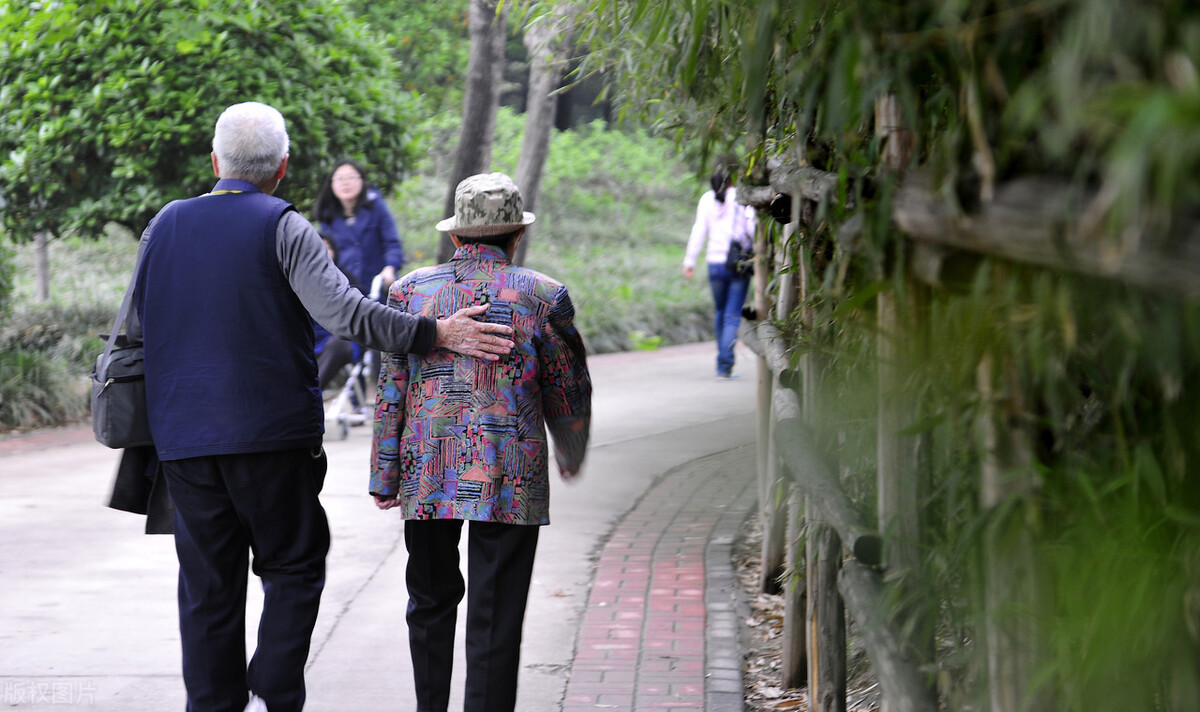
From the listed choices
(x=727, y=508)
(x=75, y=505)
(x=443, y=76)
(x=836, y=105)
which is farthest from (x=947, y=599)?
(x=443, y=76)

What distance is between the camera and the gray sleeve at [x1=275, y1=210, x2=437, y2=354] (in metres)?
3.82

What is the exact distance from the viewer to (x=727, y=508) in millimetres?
7531

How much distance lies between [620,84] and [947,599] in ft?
11.3

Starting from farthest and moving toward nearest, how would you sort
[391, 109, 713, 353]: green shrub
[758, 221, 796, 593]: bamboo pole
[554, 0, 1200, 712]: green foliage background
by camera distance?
[391, 109, 713, 353]: green shrub, [758, 221, 796, 593]: bamboo pole, [554, 0, 1200, 712]: green foliage background

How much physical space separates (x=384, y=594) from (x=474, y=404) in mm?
2302

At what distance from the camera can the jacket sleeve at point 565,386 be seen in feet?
13.2

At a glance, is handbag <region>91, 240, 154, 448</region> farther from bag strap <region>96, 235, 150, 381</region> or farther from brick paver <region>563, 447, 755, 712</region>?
brick paver <region>563, 447, 755, 712</region>

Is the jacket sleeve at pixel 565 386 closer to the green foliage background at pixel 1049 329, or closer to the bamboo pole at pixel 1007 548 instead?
the green foliage background at pixel 1049 329

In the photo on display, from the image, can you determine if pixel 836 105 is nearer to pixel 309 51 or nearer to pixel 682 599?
pixel 682 599

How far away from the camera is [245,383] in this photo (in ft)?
12.7

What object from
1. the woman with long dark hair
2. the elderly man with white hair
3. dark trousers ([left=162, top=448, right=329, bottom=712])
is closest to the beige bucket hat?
the elderly man with white hair

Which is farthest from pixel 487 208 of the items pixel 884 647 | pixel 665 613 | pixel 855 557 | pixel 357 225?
pixel 357 225

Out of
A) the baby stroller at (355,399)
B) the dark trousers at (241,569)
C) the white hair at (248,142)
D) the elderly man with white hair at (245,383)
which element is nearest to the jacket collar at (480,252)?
the elderly man with white hair at (245,383)

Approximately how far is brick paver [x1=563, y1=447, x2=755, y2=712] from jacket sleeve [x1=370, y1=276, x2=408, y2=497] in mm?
1074
